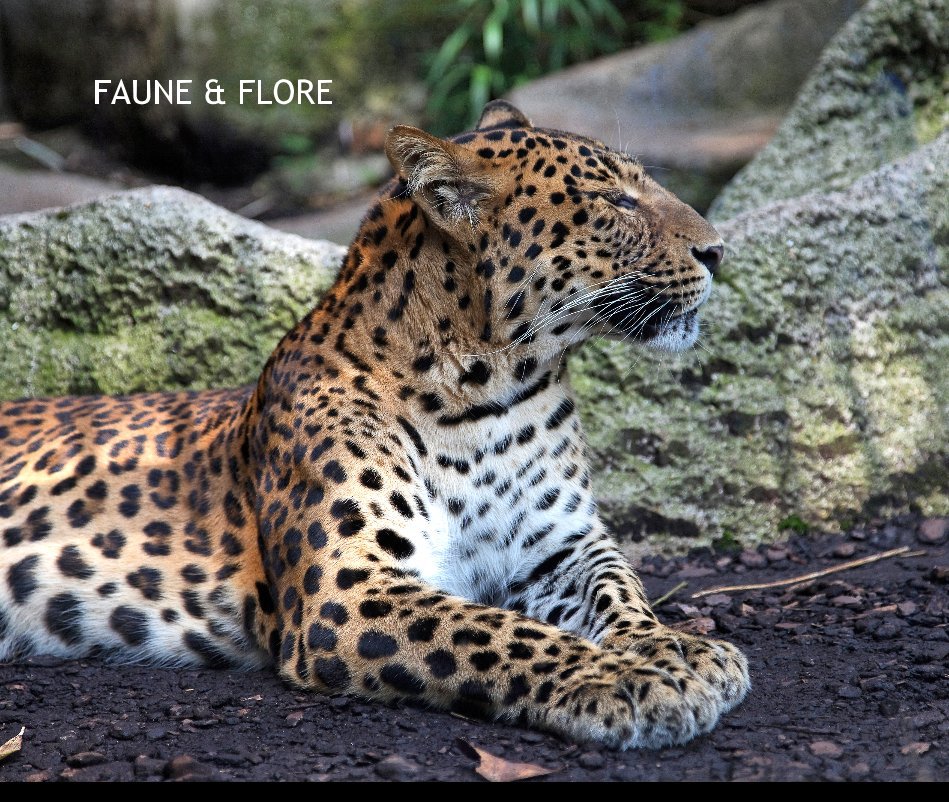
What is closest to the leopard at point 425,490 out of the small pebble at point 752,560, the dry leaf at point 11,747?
the dry leaf at point 11,747

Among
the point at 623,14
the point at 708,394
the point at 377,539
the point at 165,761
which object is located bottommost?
the point at 165,761

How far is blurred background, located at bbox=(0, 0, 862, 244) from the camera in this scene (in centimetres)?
1683

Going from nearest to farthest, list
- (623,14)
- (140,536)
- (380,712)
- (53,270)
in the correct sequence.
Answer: (380,712)
(140,536)
(53,270)
(623,14)

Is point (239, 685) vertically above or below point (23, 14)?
below

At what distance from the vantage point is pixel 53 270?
313 inches

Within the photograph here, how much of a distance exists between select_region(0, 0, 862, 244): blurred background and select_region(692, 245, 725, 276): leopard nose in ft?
33.4

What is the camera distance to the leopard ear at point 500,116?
607cm

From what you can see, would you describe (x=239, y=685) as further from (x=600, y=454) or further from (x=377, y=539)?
(x=600, y=454)

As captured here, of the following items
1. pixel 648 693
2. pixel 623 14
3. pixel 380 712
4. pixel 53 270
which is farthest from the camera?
pixel 623 14

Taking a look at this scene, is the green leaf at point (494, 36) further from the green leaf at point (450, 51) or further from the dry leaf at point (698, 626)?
the dry leaf at point (698, 626)

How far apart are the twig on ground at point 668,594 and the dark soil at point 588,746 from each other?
0.27ft

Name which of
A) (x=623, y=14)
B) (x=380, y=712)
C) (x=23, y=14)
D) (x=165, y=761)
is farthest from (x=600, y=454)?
(x=23, y=14)

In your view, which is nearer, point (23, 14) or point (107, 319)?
point (107, 319)

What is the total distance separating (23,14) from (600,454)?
14070 mm
